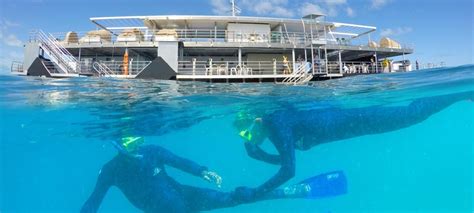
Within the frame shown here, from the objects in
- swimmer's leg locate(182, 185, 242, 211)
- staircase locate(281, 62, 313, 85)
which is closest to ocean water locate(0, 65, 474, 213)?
staircase locate(281, 62, 313, 85)

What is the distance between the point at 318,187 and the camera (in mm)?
8086

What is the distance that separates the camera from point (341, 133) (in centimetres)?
1151

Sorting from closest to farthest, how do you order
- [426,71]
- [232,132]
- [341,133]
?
[341,133], [426,71], [232,132]

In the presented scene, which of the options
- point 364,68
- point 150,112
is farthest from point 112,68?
point 364,68

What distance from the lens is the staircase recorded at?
2161 cm

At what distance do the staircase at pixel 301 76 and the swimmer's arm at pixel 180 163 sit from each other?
12944 millimetres

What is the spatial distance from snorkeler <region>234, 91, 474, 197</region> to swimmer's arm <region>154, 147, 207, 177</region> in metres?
1.96

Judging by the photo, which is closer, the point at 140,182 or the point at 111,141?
the point at 140,182

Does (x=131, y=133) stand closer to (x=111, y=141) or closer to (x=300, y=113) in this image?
(x=111, y=141)

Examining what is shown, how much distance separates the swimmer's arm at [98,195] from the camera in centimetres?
740

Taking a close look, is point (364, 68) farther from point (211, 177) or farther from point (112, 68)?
point (112, 68)

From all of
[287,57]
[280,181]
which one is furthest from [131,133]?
[287,57]

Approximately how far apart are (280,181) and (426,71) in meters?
9.03

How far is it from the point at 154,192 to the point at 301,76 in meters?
16.2
